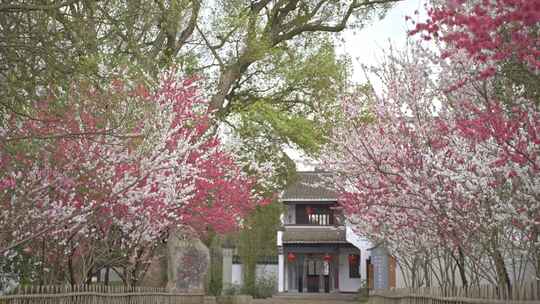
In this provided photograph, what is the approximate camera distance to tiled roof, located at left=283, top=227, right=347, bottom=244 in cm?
4078

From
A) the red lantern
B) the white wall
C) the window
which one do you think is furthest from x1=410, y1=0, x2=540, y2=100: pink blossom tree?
the window

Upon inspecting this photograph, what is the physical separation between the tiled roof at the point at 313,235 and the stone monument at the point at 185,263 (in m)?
19.3

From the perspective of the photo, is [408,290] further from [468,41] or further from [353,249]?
[353,249]

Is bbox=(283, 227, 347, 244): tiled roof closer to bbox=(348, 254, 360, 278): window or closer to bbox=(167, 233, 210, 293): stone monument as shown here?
bbox=(348, 254, 360, 278): window

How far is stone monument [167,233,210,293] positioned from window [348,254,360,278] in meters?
20.6

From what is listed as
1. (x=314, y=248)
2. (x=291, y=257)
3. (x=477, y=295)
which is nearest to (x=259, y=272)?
(x=291, y=257)

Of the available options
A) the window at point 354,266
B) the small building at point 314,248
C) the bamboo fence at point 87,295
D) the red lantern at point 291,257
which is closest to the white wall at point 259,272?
the small building at point 314,248

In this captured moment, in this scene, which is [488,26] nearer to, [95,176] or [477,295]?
[477,295]

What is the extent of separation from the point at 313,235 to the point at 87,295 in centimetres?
3055

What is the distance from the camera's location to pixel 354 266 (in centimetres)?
4156

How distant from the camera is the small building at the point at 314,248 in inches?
1615

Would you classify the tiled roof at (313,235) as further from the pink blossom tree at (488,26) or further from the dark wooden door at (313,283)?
the pink blossom tree at (488,26)

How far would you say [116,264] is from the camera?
1426 cm

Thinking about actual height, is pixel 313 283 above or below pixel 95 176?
below
